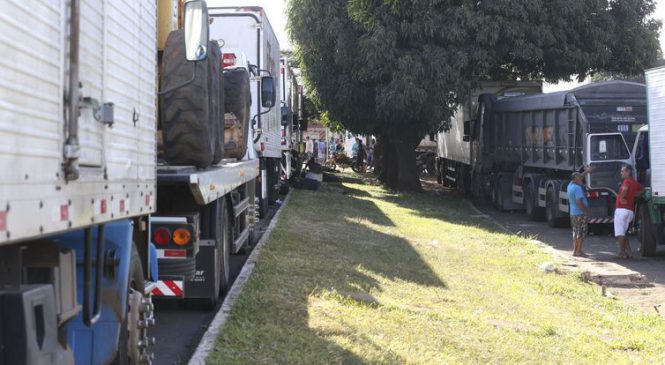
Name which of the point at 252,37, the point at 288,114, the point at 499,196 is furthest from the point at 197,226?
the point at 499,196

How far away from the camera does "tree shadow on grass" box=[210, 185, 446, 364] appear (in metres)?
7.54

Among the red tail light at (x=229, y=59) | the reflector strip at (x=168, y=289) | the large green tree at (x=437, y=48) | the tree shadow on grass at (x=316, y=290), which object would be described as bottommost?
the tree shadow on grass at (x=316, y=290)

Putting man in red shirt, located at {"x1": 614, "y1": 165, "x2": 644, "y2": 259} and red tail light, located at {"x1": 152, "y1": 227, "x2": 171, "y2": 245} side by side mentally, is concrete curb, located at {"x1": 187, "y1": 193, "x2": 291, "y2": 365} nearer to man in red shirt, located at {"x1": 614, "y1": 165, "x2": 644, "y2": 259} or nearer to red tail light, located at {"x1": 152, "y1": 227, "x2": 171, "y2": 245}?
red tail light, located at {"x1": 152, "y1": 227, "x2": 171, "y2": 245}

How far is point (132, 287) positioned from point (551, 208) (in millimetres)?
16833

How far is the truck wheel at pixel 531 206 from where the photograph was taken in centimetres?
2328

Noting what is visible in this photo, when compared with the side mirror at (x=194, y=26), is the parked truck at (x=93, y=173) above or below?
below

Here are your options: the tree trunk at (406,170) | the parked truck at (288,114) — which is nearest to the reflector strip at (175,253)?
the parked truck at (288,114)

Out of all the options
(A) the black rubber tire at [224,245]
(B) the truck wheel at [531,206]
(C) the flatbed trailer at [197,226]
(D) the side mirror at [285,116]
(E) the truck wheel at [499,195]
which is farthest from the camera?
(E) the truck wheel at [499,195]

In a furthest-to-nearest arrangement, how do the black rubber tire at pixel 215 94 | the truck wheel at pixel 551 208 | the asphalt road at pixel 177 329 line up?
the truck wheel at pixel 551 208 < the black rubber tire at pixel 215 94 < the asphalt road at pixel 177 329

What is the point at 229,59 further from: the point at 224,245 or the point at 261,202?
the point at 224,245

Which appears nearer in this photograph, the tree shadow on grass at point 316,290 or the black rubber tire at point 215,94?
the tree shadow on grass at point 316,290

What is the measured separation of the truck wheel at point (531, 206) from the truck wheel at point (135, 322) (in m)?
18.1

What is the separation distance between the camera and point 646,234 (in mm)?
16000

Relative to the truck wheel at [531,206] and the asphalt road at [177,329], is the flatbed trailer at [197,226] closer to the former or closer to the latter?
the asphalt road at [177,329]
